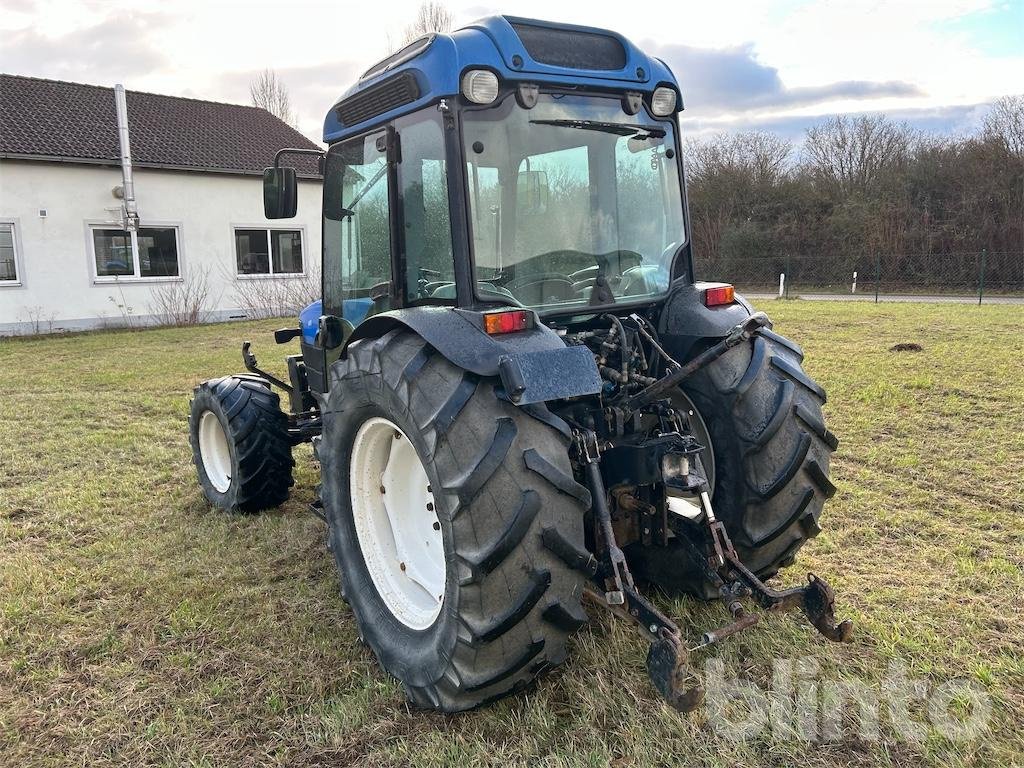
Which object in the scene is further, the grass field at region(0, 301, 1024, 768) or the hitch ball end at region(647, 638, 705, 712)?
the grass field at region(0, 301, 1024, 768)

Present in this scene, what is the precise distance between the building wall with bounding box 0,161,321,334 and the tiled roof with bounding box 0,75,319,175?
30cm

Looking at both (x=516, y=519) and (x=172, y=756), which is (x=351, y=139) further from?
(x=172, y=756)

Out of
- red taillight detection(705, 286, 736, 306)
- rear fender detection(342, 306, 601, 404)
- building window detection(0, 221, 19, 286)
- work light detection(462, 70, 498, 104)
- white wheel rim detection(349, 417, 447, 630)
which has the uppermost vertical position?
building window detection(0, 221, 19, 286)

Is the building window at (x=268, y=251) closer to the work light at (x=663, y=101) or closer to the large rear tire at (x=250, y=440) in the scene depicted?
the large rear tire at (x=250, y=440)

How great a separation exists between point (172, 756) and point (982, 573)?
3381 mm

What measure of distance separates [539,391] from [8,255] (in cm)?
1595

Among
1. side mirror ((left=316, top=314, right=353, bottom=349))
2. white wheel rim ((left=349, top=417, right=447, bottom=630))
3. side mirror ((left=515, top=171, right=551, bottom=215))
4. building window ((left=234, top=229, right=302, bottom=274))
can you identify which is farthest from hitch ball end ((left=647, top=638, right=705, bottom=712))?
building window ((left=234, top=229, right=302, bottom=274))

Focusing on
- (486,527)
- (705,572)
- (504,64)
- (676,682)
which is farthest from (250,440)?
(676,682)

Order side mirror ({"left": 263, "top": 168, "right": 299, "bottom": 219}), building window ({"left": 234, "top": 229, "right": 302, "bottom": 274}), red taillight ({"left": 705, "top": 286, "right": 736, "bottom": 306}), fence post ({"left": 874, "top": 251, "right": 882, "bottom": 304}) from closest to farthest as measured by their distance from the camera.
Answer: red taillight ({"left": 705, "top": 286, "right": 736, "bottom": 306}) → side mirror ({"left": 263, "top": 168, "right": 299, "bottom": 219}) → building window ({"left": 234, "top": 229, "right": 302, "bottom": 274}) → fence post ({"left": 874, "top": 251, "right": 882, "bottom": 304})

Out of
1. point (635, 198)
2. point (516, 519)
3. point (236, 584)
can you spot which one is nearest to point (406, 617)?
point (516, 519)

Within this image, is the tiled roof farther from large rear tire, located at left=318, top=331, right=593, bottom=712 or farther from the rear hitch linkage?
the rear hitch linkage

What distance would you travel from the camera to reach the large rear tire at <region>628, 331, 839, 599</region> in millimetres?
2814

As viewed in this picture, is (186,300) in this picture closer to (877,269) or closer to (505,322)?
(505,322)
